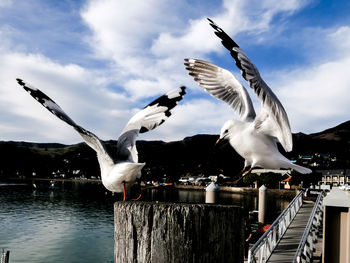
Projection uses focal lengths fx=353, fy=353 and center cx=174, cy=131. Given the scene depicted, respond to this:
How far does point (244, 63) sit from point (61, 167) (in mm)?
124249

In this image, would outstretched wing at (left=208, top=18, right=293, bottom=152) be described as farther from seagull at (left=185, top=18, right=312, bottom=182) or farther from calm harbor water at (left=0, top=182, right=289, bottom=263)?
calm harbor water at (left=0, top=182, right=289, bottom=263)

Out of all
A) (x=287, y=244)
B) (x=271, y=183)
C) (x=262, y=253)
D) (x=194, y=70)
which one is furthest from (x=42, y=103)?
(x=271, y=183)

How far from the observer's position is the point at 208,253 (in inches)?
68.2

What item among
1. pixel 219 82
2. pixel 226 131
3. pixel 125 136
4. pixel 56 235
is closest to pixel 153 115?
pixel 125 136

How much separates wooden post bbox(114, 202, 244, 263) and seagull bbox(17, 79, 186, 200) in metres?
1.80

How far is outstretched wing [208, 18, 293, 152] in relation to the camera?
3.46m

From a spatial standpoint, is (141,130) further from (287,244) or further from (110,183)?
(287,244)

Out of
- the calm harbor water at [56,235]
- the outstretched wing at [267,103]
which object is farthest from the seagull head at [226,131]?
the calm harbor water at [56,235]

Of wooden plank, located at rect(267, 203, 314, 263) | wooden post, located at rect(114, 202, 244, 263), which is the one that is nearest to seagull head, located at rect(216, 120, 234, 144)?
wooden post, located at rect(114, 202, 244, 263)

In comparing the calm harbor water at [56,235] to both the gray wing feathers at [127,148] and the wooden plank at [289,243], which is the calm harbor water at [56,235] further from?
the gray wing feathers at [127,148]

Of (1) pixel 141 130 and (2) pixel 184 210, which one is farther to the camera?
(1) pixel 141 130

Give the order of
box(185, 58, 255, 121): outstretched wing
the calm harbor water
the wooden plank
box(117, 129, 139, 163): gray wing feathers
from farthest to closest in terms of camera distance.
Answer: the calm harbor water < the wooden plank < box(185, 58, 255, 121): outstretched wing < box(117, 129, 139, 163): gray wing feathers

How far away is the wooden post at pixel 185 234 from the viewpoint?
Result: 173cm

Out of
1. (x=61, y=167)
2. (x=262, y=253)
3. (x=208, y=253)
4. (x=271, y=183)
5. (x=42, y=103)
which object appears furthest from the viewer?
(x=61, y=167)
